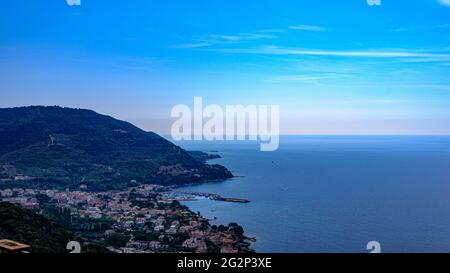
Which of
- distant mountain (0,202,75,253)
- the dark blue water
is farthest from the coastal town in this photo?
the dark blue water

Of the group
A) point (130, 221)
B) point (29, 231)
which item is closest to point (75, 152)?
point (130, 221)

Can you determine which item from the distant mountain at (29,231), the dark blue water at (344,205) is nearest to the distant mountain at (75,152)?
the dark blue water at (344,205)

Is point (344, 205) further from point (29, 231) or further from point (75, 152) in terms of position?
point (75, 152)
